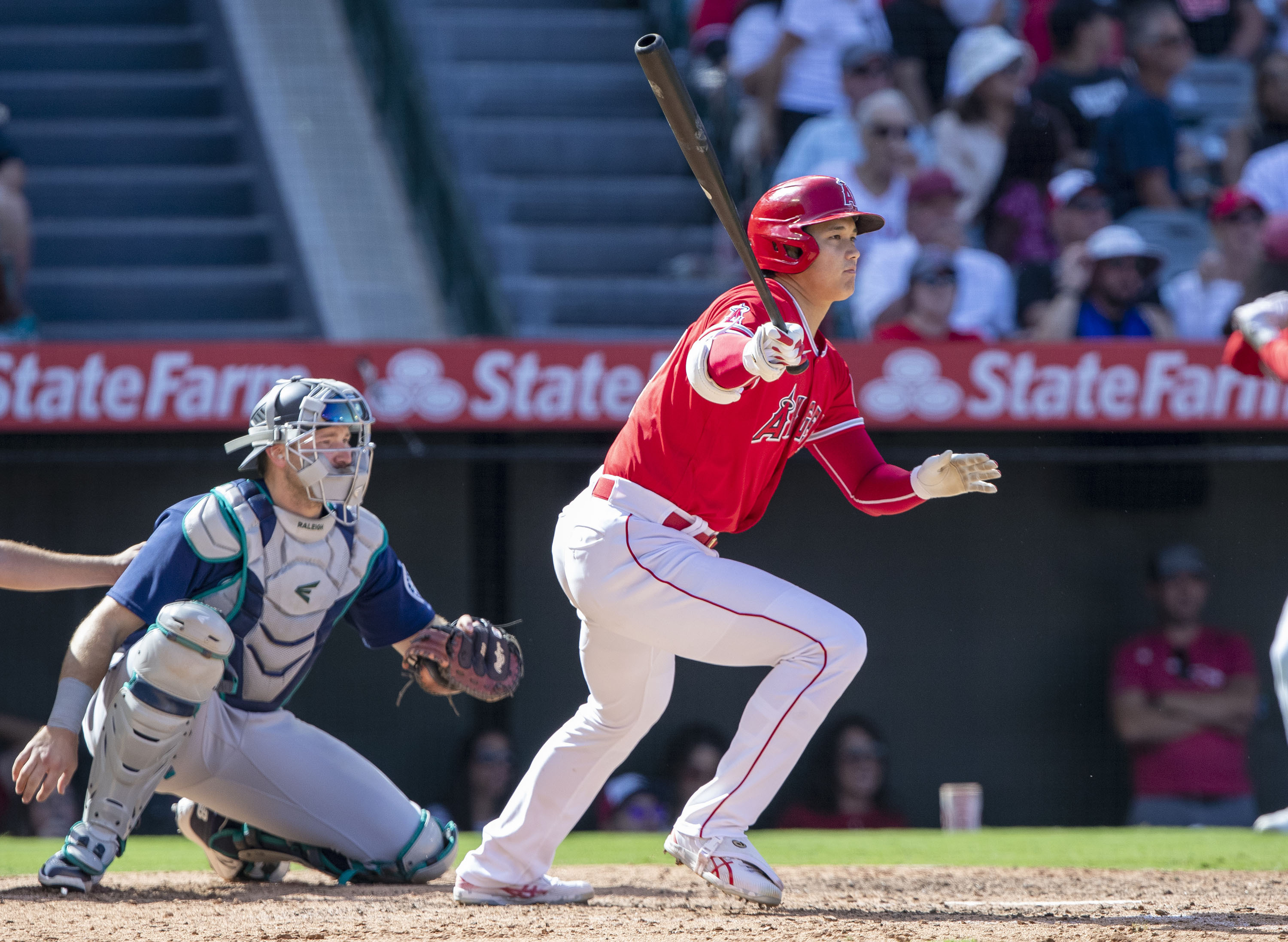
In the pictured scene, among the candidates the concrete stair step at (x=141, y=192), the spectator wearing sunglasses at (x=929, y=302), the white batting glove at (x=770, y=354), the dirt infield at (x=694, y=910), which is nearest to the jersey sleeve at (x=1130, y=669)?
the spectator wearing sunglasses at (x=929, y=302)

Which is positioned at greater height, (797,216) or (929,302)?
(929,302)

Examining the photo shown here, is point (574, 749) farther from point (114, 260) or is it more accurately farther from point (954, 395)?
point (114, 260)

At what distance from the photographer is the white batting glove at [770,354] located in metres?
2.88

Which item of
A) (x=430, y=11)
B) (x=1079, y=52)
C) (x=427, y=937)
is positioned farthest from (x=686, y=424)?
(x=430, y=11)

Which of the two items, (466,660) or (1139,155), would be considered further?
(1139,155)

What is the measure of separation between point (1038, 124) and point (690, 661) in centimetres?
347

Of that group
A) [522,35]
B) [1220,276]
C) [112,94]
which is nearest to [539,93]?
[522,35]

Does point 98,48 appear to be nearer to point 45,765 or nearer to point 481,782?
point 481,782

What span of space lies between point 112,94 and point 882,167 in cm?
457

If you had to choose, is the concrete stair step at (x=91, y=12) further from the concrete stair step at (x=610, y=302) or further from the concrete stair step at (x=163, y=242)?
the concrete stair step at (x=610, y=302)

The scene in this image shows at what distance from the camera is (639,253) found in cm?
873

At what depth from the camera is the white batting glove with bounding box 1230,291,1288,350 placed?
441 cm

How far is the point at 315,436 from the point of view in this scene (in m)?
3.50

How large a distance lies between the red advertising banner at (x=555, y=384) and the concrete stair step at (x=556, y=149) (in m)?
3.14
